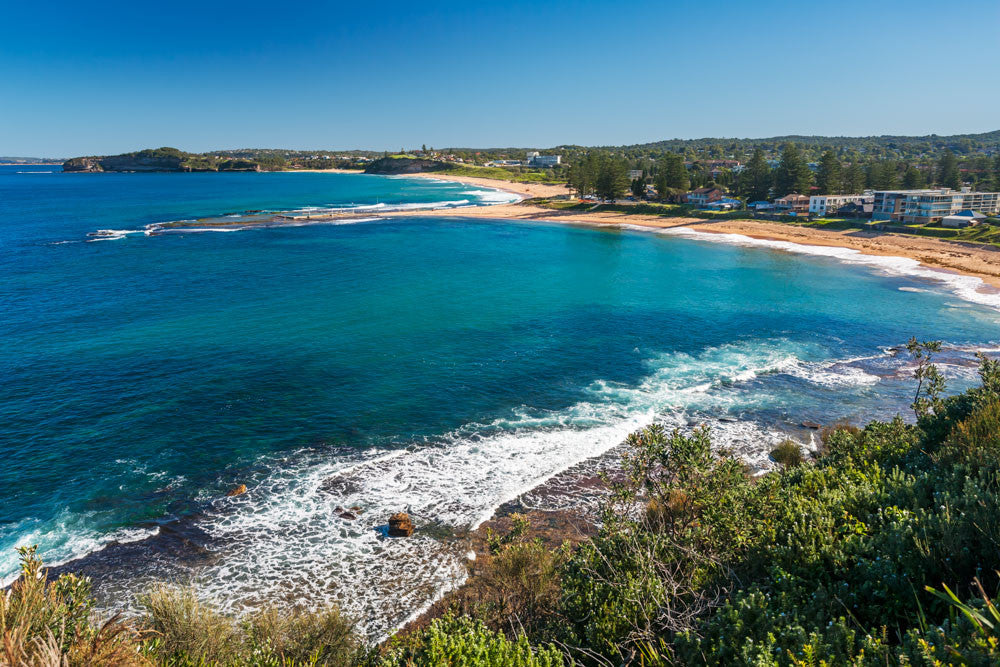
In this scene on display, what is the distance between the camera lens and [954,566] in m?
9.44

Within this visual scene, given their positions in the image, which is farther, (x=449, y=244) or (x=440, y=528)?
(x=449, y=244)

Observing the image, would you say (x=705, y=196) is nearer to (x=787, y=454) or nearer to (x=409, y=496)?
(x=787, y=454)

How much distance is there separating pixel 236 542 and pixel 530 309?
35.9 m

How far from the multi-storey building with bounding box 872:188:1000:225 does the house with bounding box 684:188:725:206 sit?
31708 millimetres

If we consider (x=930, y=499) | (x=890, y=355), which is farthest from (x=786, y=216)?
(x=930, y=499)

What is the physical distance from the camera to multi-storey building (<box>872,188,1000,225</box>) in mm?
88738

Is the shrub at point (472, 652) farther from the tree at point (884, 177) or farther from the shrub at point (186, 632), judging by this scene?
the tree at point (884, 177)

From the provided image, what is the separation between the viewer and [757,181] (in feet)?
392

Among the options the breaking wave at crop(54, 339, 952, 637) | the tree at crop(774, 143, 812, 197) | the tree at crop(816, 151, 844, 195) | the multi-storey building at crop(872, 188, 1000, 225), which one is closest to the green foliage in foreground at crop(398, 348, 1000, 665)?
the breaking wave at crop(54, 339, 952, 637)

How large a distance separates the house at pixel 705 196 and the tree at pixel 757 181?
5351mm

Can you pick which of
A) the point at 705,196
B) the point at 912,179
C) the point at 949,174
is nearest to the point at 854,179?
the point at 912,179

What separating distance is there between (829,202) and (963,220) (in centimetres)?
2333

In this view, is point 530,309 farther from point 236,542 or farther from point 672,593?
point 672,593

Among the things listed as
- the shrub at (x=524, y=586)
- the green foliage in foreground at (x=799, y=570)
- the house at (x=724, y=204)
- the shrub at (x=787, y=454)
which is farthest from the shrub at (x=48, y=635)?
the house at (x=724, y=204)
